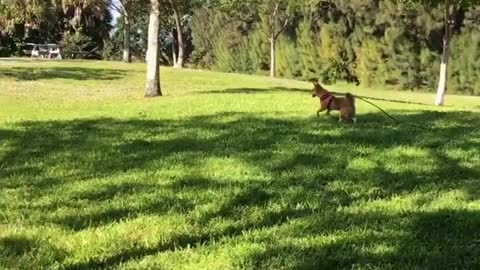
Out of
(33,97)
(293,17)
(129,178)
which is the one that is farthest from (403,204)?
(293,17)

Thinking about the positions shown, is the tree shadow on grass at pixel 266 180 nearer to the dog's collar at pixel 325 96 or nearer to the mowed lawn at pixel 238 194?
the mowed lawn at pixel 238 194

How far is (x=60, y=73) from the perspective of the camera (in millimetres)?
Answer: 27594

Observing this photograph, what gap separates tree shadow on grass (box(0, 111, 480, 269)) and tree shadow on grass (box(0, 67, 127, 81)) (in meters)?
15.4

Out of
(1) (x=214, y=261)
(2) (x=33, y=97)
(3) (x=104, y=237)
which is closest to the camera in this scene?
(1) (x=214, y=261)

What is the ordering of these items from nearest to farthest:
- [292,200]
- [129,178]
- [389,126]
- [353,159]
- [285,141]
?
[292,200]
[129,178]
[353,159]
[285,141]
[389,126]

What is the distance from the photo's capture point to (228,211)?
17.5ft

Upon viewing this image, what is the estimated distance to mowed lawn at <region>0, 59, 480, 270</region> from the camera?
427cm

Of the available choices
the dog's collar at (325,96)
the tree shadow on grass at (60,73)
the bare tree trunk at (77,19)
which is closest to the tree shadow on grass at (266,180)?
the dog's collar at (325,96)

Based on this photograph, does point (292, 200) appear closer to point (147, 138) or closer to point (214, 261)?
point (214, 261)

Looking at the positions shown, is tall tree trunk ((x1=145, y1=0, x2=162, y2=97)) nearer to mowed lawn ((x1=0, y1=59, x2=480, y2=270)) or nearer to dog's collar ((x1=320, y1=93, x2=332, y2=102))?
mowed lawn ((x1=0, y1=59, x2=480, y2=270))

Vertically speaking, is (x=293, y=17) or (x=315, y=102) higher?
(x=293, y=17)

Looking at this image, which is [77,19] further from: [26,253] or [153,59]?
[26,253]

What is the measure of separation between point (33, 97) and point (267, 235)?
1502cm

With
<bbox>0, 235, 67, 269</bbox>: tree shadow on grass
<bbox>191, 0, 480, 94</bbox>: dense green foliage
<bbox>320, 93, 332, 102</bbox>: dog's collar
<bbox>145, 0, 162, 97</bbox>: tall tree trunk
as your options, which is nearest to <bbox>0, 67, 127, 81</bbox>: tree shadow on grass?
<bbox>145, 0, 162, 97</bbox>: tall tree trunk
